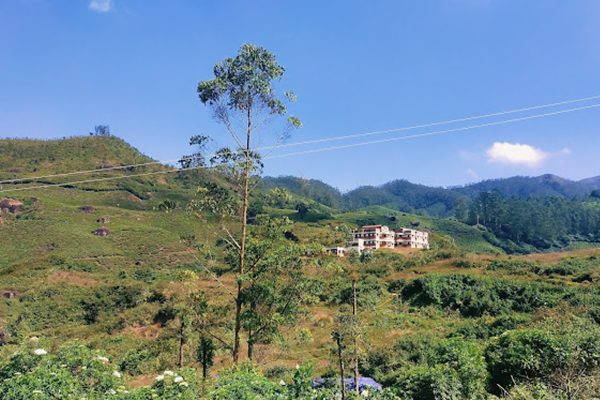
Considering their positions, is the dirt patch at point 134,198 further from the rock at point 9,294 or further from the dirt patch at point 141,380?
the dirt patch at point 141,380

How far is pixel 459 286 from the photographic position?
1067 inches

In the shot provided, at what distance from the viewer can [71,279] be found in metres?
37.6

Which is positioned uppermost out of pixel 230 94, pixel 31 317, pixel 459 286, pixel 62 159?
pixel 62 159

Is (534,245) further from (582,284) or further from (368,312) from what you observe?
(368,312)

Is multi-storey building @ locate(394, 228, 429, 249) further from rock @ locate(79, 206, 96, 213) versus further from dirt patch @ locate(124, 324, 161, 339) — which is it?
dirt patch @ locate(124, 324, 161, 339)

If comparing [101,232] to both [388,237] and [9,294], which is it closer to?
[9,294]

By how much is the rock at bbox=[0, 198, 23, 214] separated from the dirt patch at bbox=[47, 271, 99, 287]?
25.0 m

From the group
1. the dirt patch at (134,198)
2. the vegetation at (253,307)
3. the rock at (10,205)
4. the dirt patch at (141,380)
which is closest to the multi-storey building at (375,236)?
the vegetation at (253,307)

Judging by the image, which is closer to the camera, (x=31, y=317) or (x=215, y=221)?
(x=215, y=221)

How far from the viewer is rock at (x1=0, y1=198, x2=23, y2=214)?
57.9 meters

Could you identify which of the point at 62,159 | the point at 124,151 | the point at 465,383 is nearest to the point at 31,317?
the point at 465,383

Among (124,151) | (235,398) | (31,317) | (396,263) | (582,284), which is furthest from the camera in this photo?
(124,151)

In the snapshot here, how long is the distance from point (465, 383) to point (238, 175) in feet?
20.1

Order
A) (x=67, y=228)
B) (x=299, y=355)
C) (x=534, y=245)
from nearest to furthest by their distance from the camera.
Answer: (x=299, y=355)
(x=67, y=228)
(x=534, y=245)
